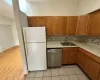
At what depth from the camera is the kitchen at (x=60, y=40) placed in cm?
200

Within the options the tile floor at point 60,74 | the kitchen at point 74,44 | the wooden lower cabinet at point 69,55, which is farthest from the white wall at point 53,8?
the tile floor at point 60,74

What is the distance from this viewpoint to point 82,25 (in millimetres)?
2531

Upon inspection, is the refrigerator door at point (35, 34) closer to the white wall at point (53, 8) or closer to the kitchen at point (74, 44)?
the kitchen at point (74, 44)

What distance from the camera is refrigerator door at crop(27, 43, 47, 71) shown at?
85.7 inches

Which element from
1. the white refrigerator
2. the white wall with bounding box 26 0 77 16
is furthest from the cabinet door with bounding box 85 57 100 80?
the white wall with bounding box 26 0 77 16

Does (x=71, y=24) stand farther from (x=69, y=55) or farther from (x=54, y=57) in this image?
(x=54, y=57)

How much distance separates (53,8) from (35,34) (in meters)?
1.75

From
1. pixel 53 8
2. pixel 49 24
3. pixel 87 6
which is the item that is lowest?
pixel 49 24

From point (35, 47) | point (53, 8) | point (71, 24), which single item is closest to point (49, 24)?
point (53, 8)

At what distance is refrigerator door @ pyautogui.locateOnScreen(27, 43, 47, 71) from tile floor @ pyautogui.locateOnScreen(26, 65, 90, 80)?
0.64 ft

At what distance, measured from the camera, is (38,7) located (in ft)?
9.84

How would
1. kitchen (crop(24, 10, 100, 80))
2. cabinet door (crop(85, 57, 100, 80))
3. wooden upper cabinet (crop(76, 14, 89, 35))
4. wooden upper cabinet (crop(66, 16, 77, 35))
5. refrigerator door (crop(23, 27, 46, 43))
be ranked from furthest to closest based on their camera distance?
wooden upper cabinet (crop(66, 16, 77, 35)) → wooden upper cabinet (crop(76, 14, 89, 35)) → refrigerator door (crop(23, 27, 46, 43)) → kitchen (crop(24, 10, 100, 80)) → cabinet door (crop(85, 57, 100, 80))

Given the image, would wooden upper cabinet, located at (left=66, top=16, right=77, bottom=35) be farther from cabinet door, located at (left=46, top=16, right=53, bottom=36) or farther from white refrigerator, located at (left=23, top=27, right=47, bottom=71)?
white refrigerator, located at (left=23, top=27, right=47, bottom=71)

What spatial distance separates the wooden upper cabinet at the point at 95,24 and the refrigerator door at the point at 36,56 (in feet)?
5.43
